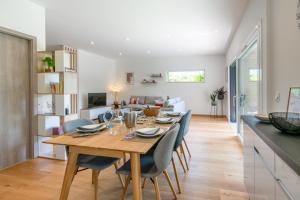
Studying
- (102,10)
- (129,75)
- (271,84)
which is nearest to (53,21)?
(102,10)

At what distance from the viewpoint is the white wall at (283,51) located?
65.4 inches

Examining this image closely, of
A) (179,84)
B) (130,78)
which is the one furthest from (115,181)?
(130,78)

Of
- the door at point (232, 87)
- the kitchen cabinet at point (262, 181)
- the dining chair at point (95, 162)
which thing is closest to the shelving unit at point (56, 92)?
the dining chair at point (95, 162)

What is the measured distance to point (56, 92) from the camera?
11.0 ft

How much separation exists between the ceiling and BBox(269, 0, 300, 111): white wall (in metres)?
1.48

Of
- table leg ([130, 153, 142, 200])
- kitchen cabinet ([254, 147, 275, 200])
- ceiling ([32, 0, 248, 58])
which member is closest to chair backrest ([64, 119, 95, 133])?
table leg ([130, 153, 142, 200])

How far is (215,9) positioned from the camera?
3.54 m

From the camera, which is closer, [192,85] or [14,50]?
[14,50]

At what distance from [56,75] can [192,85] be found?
6040 mm

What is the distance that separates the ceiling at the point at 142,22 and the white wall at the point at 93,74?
1.28m

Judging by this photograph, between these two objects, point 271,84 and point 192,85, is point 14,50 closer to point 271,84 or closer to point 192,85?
point 271,84

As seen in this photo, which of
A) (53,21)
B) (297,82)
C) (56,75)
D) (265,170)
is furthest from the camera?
(53,21)

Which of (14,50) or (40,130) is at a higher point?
(14,50)

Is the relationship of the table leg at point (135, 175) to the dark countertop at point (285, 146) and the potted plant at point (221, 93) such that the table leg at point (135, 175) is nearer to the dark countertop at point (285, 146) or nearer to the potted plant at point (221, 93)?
the dark countertop at point (285, 146)
